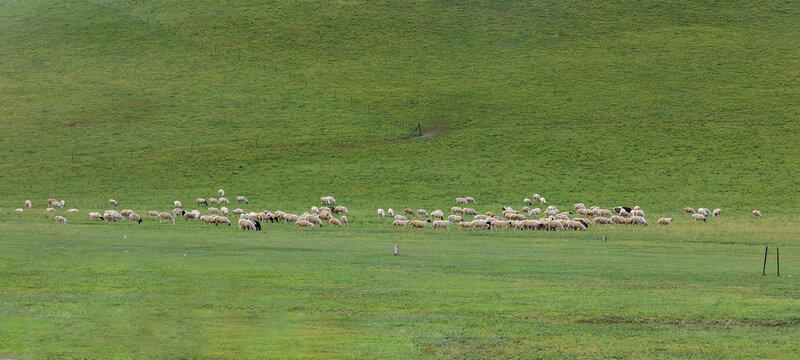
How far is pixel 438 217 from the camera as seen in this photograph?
2066 inches

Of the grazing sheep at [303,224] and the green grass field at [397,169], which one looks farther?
the grazing sheep at [303,224]

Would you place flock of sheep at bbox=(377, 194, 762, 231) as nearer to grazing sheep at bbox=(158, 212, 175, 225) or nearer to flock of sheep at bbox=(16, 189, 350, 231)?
flock of sheep at bbox=(16, 189, 350, 231)

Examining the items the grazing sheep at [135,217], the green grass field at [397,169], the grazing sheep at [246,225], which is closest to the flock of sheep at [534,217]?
the green grass field at [397,169]

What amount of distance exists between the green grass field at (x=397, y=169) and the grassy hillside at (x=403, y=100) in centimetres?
35

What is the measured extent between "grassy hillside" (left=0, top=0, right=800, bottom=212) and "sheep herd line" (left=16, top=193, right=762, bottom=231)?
476cm

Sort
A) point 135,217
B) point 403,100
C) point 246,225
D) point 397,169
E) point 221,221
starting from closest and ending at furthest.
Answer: point 246,225
point 221,221
point 135,217
point 397,169
point 403,100

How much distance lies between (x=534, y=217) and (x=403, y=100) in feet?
120

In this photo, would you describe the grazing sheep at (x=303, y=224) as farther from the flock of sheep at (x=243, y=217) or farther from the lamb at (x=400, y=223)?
the lamb at (x=400, y=223)

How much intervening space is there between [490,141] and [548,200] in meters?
16.6

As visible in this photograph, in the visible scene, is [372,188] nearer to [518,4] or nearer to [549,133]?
[549,133]

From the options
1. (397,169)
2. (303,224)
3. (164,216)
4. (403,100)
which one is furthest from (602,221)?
(403,100)

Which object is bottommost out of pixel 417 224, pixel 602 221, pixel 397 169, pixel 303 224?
pixel 303 224

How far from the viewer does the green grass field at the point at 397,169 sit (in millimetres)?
21234

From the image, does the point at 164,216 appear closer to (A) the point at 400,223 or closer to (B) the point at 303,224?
(B) the point at 303,224
